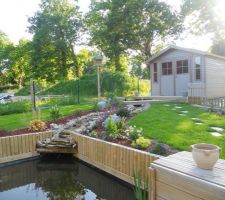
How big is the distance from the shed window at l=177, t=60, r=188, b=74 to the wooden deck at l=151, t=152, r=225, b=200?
11429mm

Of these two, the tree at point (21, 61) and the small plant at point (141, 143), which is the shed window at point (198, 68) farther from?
the tree at point (21, 61)

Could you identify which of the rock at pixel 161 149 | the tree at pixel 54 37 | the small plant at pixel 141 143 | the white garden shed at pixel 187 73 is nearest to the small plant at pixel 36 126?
the small plant at pixel 141 143

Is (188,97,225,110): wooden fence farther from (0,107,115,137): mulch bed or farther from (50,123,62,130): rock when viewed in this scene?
(50,123,62,130): rock

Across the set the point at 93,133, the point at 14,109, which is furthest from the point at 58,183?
the point at 14,109

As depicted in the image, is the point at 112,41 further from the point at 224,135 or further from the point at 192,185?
the point at 192,185

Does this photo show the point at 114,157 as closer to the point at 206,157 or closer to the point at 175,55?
the point at 206,157

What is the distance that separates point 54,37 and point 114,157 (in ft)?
79.0

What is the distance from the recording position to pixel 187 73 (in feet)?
48.3

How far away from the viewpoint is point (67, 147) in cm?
741

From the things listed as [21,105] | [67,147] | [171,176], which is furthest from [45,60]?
[171,176]

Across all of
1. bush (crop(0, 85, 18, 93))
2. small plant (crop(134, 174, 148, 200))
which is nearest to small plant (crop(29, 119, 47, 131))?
small plant (crop(134, 174, 148, 200))

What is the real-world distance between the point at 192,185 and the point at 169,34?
75.0 feet

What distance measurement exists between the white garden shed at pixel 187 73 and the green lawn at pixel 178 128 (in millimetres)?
5166

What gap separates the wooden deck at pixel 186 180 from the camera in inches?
122
